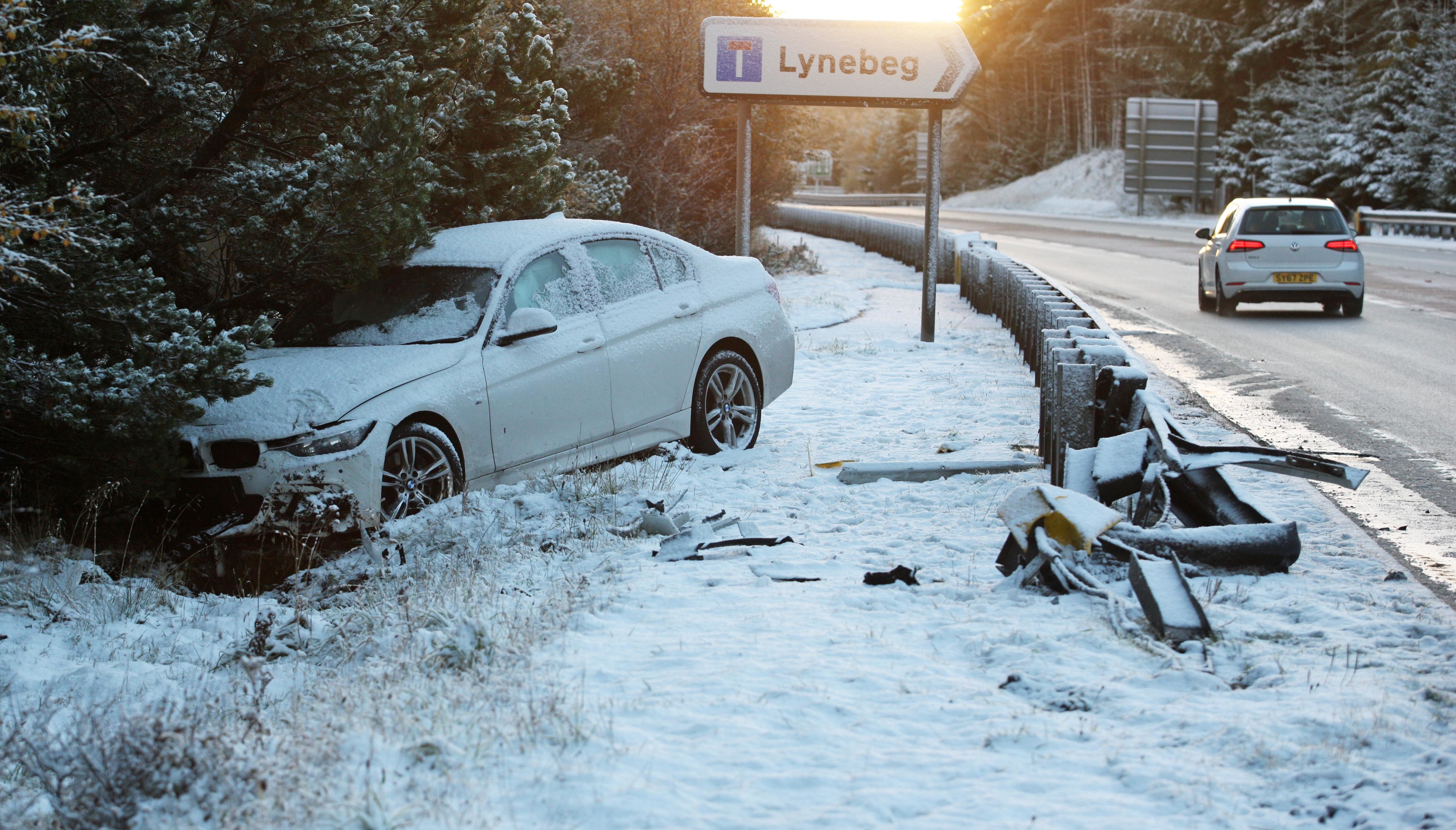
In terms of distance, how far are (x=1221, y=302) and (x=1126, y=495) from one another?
12396 mm

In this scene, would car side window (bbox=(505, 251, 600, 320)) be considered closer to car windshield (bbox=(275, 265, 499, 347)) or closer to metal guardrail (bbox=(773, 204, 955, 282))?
car windshield (bbox=(275, 265, 499, 347))

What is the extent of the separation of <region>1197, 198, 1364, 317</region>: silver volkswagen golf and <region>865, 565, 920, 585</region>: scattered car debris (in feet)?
43.8

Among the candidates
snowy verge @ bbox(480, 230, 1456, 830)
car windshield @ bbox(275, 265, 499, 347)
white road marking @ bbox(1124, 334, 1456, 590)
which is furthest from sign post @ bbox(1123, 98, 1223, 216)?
snowy verge @ bbox(480, 230, 1456, 830)

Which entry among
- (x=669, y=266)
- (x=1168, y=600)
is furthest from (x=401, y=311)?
(x=1168, y=600)

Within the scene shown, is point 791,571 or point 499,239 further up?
point 499,239

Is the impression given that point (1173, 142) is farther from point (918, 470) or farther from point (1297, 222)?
point (918, 470)

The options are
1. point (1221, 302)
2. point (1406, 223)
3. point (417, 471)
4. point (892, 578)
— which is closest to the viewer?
point (892, 578)

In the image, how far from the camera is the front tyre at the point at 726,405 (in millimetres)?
8141

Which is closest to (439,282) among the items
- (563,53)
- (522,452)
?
(522,452)

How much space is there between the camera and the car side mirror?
674cm

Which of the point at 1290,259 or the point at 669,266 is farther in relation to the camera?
the point at 1290,259

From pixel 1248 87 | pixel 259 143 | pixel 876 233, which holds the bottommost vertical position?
pixel 876 233

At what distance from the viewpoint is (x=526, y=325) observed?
6.75 m

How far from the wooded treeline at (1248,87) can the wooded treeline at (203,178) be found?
36049mm
